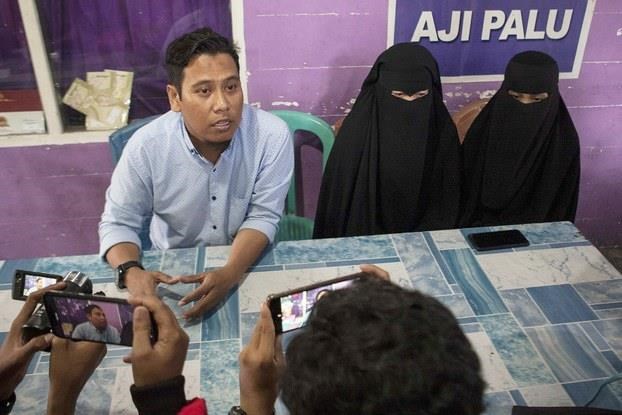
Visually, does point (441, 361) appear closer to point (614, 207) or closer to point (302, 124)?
point (302, 124)

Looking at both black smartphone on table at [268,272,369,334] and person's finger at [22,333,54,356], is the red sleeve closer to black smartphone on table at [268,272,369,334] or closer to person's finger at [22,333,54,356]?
black smartphone on table at [268,272,369,334]

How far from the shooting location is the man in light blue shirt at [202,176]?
1.59 metres

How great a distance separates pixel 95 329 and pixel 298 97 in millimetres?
1686

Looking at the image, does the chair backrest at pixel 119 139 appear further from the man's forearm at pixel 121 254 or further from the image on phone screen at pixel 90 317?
the image on phone screen at pixel 90 317

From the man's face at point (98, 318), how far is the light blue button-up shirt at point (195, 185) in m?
0.56

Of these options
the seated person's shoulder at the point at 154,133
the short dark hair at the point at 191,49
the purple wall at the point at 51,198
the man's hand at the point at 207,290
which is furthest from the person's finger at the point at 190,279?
the purple wall at the point at 51,198

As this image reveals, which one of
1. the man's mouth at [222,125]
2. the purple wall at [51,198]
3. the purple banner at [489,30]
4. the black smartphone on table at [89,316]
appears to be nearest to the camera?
the black smartphone on table at [89,316]

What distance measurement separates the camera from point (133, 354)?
0.92 metres

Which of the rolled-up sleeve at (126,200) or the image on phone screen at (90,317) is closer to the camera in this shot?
the image on phone screen at (90,317)

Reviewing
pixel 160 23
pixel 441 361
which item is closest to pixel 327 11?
pixel 160 23

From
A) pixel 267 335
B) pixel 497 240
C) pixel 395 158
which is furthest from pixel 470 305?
pixel 395 158

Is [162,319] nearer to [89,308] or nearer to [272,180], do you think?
[89,308]

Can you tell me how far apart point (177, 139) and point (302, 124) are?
720 millimetres

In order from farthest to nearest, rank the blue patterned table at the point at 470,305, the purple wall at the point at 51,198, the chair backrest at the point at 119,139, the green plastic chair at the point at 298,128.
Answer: the purple wall at the point at 51,198 < the green plastic chair at the point at 298,128 < the chair backrest at the point at 119,139 < the blue patterned table at the point at 470,305
